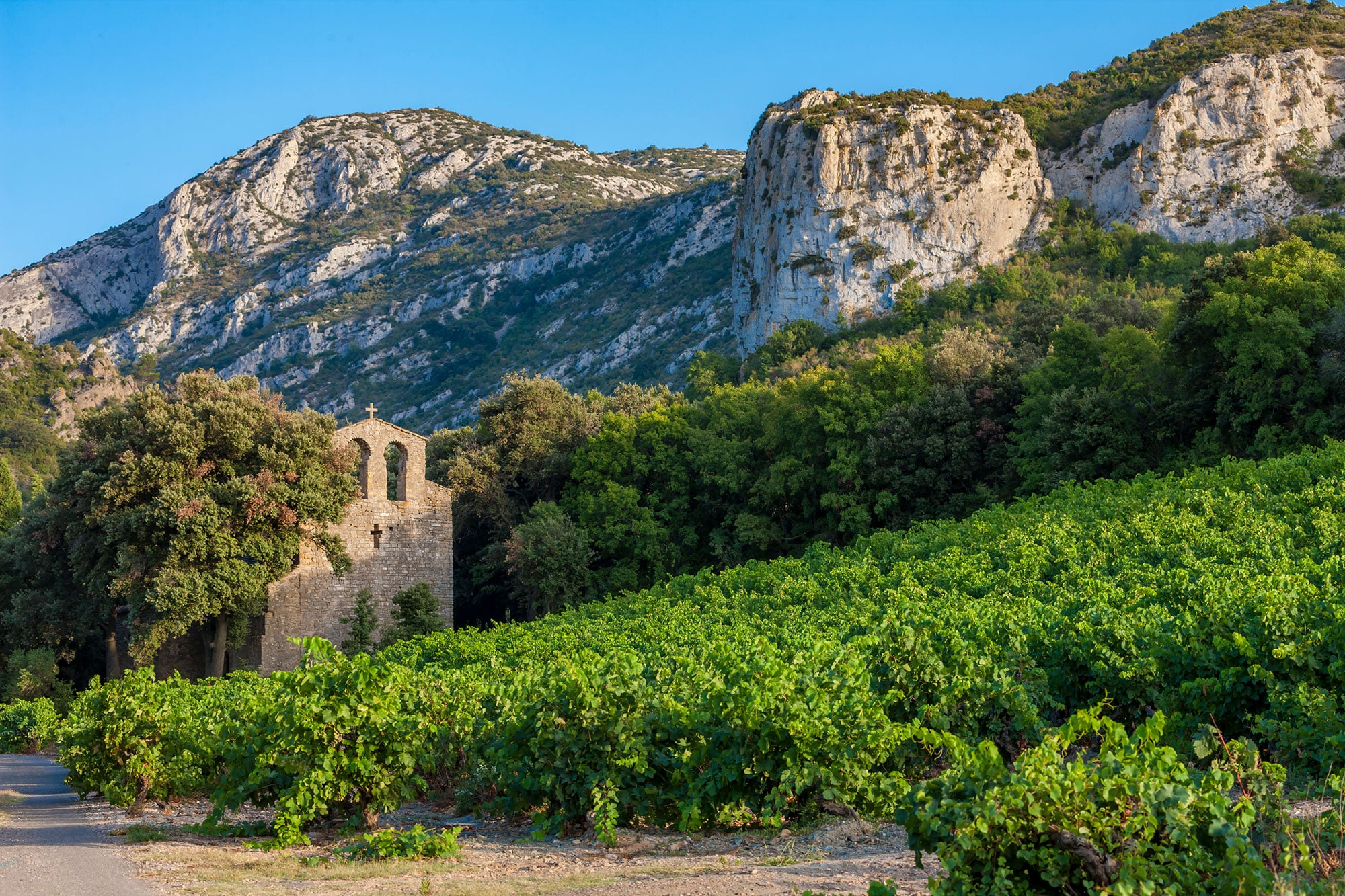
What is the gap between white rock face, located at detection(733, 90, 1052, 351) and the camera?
208 feet

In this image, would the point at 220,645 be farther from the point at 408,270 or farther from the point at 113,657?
the point at 408,270

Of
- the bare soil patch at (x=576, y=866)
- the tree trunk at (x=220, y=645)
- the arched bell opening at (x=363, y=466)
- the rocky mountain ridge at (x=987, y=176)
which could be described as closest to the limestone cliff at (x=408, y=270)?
the rocky mountain ridge at (x=987, y=176)

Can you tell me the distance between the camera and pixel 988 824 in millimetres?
5039

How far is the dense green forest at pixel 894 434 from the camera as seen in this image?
24094 millimetres

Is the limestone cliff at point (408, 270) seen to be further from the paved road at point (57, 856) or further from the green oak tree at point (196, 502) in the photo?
the paved road at point (57, 856)

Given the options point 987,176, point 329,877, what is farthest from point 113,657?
point 987,176

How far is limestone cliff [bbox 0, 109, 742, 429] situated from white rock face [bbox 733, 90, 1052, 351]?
616 inches

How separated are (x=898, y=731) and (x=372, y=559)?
2594cm

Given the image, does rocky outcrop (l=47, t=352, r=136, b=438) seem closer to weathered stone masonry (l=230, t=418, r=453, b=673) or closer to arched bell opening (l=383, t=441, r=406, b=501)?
arched bell opening (l=383, t=441, r=406, b=501)

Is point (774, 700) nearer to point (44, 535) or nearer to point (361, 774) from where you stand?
point (361, 774)

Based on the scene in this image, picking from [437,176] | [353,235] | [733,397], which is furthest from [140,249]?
[733,397]

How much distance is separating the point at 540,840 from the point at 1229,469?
694 inches

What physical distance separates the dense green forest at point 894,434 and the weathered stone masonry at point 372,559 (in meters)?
2.49

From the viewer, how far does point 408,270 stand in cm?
11694
